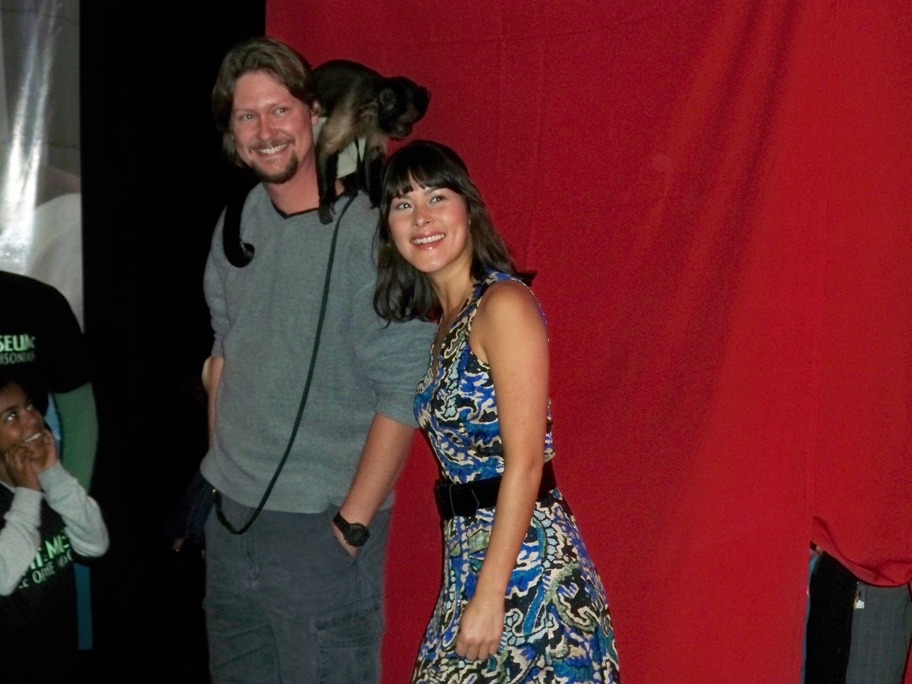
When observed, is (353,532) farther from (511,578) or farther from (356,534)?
(511,578)

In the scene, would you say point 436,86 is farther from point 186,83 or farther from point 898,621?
point 898,621

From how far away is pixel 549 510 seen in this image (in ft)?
5.30

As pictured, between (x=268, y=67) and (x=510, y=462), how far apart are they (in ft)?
2.78

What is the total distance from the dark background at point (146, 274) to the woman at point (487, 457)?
755mm

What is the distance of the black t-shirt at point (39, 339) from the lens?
2.09m

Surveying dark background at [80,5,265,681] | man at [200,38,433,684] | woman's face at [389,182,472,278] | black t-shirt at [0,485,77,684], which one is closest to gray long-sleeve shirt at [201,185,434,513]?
man at [200,38,433,684]

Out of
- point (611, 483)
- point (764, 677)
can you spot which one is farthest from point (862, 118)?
point (764, 677)

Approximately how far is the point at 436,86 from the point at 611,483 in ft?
2.87

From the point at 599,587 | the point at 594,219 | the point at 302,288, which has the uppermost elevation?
the point at 594,219

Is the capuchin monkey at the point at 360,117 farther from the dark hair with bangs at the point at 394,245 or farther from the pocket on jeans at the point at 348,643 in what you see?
the pocket on jeans at the point at 348,643

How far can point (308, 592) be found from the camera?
1.81m

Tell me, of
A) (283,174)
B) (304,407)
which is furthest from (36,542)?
(283,174)

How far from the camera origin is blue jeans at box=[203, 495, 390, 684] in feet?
5.94

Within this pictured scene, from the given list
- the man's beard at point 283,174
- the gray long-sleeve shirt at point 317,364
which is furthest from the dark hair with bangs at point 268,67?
the gray long-sleeve shirt at point 317,364
